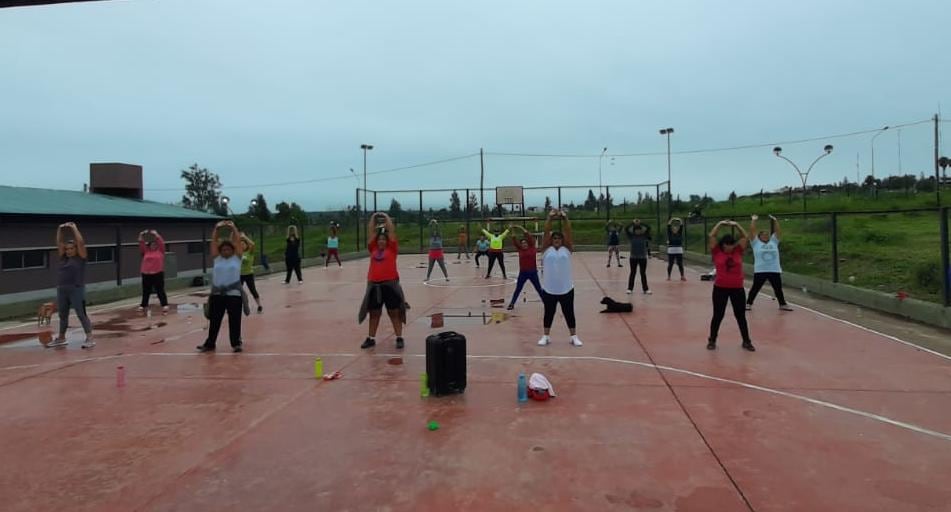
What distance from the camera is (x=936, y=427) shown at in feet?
16.6

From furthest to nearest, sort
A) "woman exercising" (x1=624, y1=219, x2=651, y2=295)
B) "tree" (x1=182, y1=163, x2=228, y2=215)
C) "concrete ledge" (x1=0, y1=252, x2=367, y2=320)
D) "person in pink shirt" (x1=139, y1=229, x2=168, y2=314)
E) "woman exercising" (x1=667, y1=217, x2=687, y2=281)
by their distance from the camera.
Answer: "tree" (x1=182, y1=163, x2=228, y2=215) → "woman exercising" (x1=667, y1=217, x2=687, y2=281) → "woman exercising" (x1=624, y1=219, x2=651, y2=295) → "concrete ledge" (x1=0, y1=252, x2=367, y2=320) → "person in pink shirt" (x1=139, y1=229, x2=168, y2=314)

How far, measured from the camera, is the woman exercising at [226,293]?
857 cm

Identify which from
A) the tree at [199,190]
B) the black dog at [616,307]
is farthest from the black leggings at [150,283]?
the tree at [199,190]

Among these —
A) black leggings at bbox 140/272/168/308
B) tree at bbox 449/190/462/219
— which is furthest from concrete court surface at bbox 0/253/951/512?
tree at bbox 449/190/462/219

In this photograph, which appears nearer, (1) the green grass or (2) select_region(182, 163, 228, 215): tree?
(1) the green grass

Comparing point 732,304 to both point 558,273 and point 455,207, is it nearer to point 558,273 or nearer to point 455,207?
point 558,273

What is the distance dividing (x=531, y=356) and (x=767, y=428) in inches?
133

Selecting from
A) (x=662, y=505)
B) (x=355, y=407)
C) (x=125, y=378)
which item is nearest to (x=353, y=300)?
(x=125, y=378)

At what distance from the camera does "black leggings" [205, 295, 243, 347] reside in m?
8.62

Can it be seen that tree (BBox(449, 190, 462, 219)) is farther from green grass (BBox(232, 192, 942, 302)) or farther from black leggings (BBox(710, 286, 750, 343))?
black leggings (BBox(710, 286, 750, 343))

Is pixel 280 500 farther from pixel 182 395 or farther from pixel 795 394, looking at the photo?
pixel 795 394

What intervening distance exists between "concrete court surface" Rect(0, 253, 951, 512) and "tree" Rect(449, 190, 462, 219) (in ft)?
89.4

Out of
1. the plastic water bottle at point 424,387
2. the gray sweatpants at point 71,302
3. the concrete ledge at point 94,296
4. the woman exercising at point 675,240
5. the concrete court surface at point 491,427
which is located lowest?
the concrete court surface at point 491,427

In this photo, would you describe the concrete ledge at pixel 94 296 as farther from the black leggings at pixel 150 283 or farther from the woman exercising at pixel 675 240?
the woman exercising at pixel 675 240
